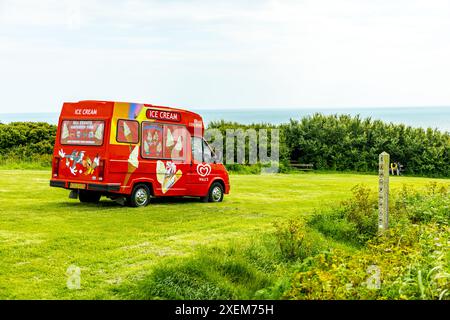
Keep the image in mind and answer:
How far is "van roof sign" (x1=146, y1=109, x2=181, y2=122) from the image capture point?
664 inches

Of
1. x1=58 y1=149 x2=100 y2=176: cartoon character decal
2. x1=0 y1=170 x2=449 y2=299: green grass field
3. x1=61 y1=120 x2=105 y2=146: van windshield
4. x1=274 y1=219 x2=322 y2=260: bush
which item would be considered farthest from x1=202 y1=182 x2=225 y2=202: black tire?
x1=274 y1=219 x2=322 y2=260: bush

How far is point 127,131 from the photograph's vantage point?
16312 millimetres

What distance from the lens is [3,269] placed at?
909cm

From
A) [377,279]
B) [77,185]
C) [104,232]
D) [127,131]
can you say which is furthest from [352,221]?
[77,185]

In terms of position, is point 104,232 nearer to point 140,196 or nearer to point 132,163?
point 132,163

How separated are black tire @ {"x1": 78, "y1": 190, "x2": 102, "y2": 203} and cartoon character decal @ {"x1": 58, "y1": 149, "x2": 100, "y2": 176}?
140 cm

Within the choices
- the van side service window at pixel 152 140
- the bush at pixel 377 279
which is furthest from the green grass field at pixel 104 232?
the bush at pixel 377 279

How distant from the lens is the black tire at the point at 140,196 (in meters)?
16.8

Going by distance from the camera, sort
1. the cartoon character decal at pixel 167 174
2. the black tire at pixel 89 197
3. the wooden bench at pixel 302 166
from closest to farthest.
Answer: the cartoon character decal at pixel 167 174, the black tire at pixel 89 197, the wooden bench at pixel 302 166

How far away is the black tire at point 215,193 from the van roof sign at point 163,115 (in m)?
2.54

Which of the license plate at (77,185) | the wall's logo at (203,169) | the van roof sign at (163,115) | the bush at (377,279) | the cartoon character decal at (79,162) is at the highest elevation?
the van roof sign at (163,115)

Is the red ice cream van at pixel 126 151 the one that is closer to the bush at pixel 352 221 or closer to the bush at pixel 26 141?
the bush at pixel 352 221

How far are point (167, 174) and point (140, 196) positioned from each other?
1070 millimetres

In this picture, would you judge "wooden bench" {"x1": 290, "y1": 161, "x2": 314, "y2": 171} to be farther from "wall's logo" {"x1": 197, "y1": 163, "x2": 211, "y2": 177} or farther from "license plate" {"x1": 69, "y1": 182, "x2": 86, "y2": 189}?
"license plate" {"x1": 69, "y1": 182, "x2": 86, "y2": 189}
